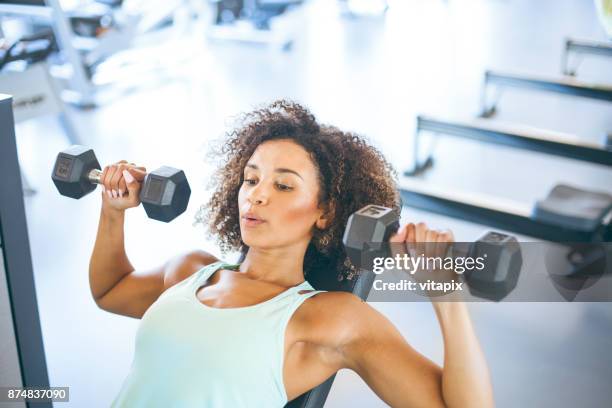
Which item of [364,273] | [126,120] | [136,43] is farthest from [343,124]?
[364,273]

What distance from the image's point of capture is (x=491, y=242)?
883mm

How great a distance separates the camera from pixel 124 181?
1291 millimetres

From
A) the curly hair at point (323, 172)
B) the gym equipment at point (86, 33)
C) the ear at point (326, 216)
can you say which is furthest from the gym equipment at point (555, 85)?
the ear at point (326, 216)

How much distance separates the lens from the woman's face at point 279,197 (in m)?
1.22

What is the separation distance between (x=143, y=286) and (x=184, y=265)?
0.41 feet

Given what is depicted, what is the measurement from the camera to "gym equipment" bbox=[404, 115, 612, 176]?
2.97m

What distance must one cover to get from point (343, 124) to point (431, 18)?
126 inches

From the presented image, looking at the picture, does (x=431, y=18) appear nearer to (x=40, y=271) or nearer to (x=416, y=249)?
(x=40, y=271)

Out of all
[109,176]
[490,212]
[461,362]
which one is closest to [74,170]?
[109,176]

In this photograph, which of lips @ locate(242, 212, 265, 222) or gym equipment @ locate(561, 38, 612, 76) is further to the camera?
gym equipment @ locate(561, 38, 612, 76)

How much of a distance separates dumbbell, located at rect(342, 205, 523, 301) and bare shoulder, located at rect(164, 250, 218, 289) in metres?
0.54

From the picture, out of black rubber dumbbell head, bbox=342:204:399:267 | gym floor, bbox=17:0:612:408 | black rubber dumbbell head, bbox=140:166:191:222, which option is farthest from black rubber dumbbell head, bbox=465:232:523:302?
gym floor, bbox=17:0:612:408

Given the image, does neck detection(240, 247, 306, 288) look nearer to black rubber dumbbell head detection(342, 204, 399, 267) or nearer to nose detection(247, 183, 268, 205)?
nose detection(247, 183, 268, 205)

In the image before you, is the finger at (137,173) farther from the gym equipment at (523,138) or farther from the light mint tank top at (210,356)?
the gym equipment at (523,138)
